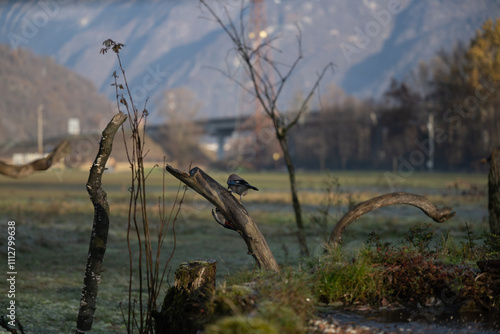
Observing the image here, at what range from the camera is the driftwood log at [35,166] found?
7.51 m

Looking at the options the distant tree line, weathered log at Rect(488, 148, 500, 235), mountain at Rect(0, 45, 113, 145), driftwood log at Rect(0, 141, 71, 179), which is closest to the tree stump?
driftwood log at Rect(0, 141, 71, 179)

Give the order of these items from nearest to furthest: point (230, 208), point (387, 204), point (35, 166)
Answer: point (230, 208) < point (387, 204) < point (35, 166)

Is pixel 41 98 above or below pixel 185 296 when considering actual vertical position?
above

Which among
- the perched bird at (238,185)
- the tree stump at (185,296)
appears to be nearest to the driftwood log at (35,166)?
the tree stump at (185,296)

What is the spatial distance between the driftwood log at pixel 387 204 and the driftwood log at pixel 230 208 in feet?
3.79

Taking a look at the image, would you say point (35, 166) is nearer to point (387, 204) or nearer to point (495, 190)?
point (387, 204)

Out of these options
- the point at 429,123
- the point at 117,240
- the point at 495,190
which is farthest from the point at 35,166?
the point at 429,123

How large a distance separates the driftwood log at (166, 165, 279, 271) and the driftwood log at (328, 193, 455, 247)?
3.79ft

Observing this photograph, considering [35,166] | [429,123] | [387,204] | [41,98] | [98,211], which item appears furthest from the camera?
[41,98]

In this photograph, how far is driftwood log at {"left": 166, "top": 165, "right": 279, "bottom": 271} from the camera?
6.13 m

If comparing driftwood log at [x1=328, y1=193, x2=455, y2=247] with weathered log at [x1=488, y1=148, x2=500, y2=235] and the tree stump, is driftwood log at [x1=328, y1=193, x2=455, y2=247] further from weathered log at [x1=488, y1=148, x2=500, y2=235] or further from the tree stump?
weathered log at [x1=488, y1=148, x2=500, y2=235]

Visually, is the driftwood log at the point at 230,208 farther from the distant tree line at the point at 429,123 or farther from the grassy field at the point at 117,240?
the distant tree line at the point at 429,123

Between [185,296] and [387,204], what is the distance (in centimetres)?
283

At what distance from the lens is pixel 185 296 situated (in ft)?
20.5
